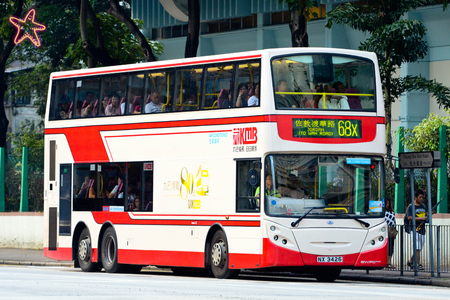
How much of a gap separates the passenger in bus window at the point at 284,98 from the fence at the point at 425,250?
4.73 metres

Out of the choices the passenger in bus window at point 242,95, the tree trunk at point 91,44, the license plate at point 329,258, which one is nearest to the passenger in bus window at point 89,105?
the tree trunk at point 91,44

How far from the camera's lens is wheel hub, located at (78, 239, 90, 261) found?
72.7 ft

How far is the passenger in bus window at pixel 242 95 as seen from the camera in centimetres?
1808

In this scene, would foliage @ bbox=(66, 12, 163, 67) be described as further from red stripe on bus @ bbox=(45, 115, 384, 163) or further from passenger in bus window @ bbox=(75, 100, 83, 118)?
passenger in bus window @ bbox=(75, 100, 83, 118)

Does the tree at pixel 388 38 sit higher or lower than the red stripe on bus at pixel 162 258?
higher

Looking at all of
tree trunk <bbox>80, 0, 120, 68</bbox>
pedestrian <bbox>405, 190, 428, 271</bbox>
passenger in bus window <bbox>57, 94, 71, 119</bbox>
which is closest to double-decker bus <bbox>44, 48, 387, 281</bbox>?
passenger in bus window <bbox>57, 94, 71, 119</bbox>

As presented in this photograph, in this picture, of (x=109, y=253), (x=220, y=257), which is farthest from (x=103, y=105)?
(x=220, y=257)

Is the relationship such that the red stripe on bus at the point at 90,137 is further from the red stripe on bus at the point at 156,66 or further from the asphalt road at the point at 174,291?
the asphalt road at the point at 174,291

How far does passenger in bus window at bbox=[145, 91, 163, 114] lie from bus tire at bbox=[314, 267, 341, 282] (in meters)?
4.75

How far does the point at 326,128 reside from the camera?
17.7 m

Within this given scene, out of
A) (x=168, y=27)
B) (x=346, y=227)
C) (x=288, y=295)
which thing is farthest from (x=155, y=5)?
(x=288, y=295)

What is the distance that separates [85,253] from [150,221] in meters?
2.64

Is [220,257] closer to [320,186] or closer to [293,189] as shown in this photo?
[293,189]

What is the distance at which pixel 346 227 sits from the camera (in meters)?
17.5
